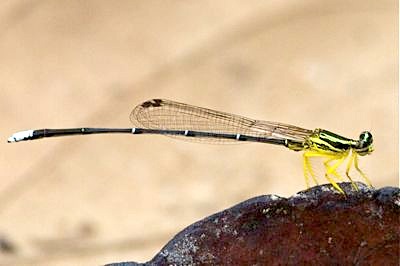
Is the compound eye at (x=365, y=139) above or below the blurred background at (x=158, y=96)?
below

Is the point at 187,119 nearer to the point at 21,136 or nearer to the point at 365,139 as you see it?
the point at 21,136

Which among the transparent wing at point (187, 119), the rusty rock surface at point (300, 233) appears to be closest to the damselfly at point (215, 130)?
the transparent wing at point (187, 119)

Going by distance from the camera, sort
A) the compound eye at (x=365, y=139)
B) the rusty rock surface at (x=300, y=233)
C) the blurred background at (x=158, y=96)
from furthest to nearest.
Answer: the blurred background at (x=158, y=96) < the compound eye at (x=365, y=139) < the rusty rock surface at (x=300, y=233)

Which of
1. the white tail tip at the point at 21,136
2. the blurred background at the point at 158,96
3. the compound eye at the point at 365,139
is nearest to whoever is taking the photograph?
the compound eye at the point at 365,139

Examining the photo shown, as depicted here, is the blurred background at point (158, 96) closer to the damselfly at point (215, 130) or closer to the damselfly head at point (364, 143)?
the damselfly at point (215, 130)

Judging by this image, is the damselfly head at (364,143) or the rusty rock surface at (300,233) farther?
the damselfly head at (364,143)

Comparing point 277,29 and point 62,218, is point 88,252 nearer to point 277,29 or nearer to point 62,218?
point 62,218

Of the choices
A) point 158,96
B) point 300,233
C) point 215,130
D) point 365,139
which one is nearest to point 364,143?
point 365,139
